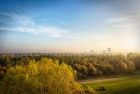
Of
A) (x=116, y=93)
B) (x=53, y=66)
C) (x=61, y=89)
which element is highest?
(x=53, y=66)

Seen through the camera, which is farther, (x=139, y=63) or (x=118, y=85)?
(x=139, y=63)

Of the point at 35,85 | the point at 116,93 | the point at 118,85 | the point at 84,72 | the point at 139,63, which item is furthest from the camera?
the point at 139,63

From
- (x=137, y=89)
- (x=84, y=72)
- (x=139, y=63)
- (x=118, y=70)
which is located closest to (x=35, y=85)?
(x=137, y=89)

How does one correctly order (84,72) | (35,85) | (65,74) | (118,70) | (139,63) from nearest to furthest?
(35,85)
(65,74)
(84,72)
(118,70)
(139,63)

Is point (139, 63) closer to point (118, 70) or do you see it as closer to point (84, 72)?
point (118, 70)

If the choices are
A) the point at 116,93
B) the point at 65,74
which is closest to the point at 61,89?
the point at 65,74

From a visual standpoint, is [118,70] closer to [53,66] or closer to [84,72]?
[84,72]

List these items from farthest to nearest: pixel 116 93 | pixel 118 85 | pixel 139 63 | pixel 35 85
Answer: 1. pixel 139 63
2. pixel 118 85
3. pixel 116 93
4. pixel 35 85

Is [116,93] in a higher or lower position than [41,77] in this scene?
lower

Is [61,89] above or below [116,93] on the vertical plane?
above
